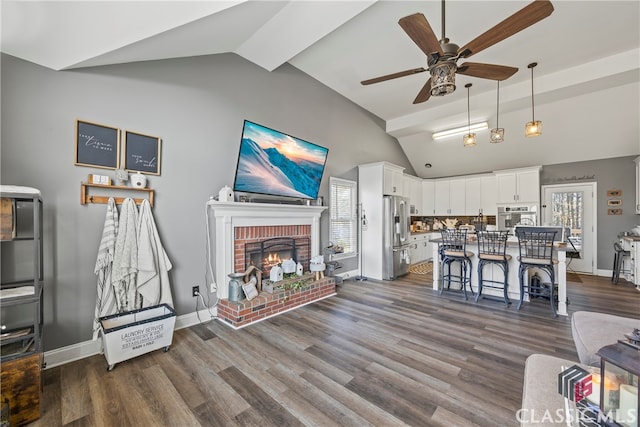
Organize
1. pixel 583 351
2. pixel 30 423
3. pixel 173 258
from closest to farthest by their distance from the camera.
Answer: pixel 583 351 → pixel 30 423 → pixel 173 258

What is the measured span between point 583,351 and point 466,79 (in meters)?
4.22

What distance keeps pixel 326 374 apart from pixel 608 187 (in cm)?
698

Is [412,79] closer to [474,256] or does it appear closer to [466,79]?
[466,79]

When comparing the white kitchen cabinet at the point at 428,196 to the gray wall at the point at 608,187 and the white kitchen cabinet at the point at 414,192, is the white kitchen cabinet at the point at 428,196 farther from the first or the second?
the gray wall at the point at 608,187

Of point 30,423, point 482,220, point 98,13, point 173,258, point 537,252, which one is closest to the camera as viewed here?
point 30,423

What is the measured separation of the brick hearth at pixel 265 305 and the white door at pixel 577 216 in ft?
18.3

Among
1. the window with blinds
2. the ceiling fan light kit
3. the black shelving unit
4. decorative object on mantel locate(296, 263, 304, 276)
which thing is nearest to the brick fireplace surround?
decorative object on mantel locate(296, 263, 304, 276)

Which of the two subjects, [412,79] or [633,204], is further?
[633,204]

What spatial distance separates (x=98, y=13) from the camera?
1.80 m

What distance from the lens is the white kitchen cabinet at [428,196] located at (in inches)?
295

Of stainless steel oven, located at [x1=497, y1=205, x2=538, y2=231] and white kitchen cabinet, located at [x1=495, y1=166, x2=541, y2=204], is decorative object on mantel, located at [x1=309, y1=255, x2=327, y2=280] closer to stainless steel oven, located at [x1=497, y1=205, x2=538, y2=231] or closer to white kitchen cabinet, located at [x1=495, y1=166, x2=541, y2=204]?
stainless steel oven, located at [x1=497, y1=205, x2=538, y2=231]

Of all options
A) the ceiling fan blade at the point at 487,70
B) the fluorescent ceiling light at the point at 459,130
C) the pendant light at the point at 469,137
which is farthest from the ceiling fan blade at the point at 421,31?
the fluorescent ceiling light at the point at 459,130

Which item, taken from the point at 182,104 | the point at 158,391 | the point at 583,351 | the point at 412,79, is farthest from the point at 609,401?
the point at 412,79

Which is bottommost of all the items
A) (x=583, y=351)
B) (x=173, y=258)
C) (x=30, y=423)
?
(x=30, y=423)
